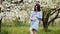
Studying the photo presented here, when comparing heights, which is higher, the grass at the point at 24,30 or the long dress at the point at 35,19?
the long dress at the point at 35,19

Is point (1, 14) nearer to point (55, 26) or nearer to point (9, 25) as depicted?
point (9, 25)

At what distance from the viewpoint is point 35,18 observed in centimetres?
322

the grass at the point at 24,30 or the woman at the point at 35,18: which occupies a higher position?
the woman at the point at 35,18

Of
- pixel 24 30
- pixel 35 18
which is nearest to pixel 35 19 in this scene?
pixel 35 18

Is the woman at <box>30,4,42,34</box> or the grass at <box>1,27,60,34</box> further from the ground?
the woman at <box>30,4,42,34</box>

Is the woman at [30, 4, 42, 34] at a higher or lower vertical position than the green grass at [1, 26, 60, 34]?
higher

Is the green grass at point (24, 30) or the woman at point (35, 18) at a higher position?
the woman at point (35, 18)

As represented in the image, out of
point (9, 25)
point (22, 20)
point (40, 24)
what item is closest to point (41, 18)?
point (40, 24)

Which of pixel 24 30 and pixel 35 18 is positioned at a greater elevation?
pixel 35 18

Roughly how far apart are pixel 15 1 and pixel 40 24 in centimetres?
53

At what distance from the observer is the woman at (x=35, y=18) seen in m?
3.22

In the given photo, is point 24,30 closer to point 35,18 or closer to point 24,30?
point 24,30

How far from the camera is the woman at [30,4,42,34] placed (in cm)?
322

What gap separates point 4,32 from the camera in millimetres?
3271
